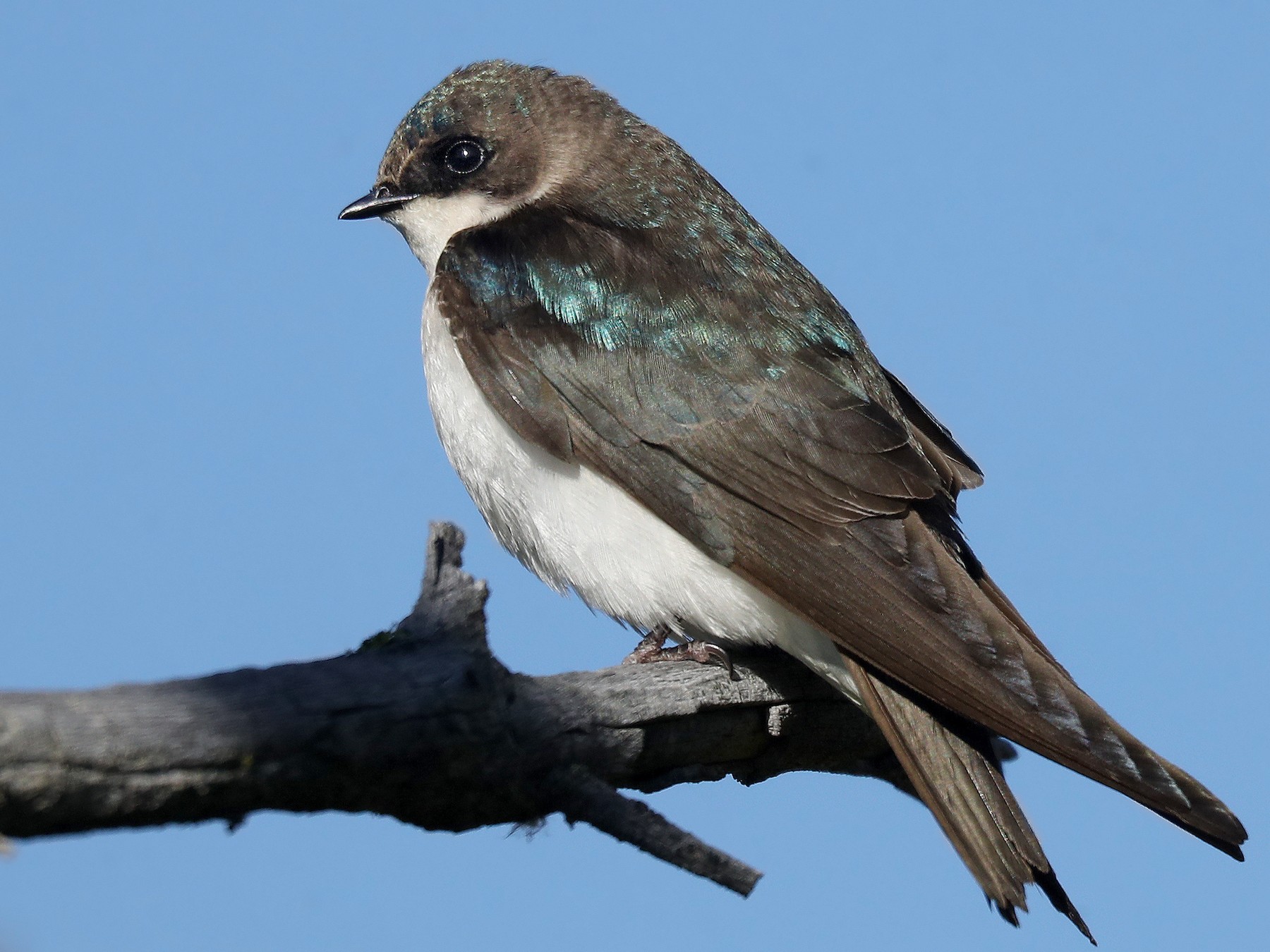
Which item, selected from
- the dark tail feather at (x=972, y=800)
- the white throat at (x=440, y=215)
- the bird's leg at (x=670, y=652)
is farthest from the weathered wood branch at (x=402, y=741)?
the white throat at (x=440, y=215)

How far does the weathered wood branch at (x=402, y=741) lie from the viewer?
3.24 meters

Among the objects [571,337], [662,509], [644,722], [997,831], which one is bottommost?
[997,831]

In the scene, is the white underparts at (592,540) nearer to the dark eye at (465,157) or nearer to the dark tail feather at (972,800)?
the dark tail feather at (972,800)

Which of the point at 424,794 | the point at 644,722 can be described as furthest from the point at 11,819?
the point at 644,722

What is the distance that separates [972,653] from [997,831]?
0.52 metres

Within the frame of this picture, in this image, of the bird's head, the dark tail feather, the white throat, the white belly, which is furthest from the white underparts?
the bird's head

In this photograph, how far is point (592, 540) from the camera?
525 centimetres

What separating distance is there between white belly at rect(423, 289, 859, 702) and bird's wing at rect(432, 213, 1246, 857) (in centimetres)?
9

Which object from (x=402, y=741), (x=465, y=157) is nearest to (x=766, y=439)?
(x=402, y=741)

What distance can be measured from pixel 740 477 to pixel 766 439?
17 centimetres

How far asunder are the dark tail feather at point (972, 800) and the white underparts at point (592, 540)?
295 millimetres

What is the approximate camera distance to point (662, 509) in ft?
16.6

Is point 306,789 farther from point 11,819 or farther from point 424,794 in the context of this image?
point 11,819

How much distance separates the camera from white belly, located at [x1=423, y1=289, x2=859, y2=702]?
16.7 ft
